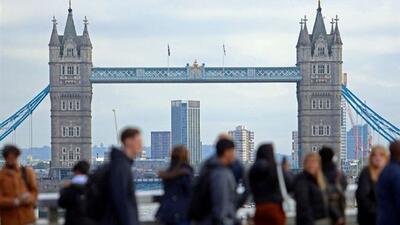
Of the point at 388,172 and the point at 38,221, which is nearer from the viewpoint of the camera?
the point at 388,172

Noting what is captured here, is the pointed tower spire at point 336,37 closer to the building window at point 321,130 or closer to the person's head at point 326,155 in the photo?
the building window at point 321,130

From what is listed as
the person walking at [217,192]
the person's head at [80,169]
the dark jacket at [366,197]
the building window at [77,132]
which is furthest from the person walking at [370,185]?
the building window at [77,132]

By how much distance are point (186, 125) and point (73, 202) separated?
178 meters

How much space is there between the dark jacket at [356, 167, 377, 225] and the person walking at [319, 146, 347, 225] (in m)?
0.16

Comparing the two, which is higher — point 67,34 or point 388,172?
point 67,34

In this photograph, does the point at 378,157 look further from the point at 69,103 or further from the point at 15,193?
the point at 69,103

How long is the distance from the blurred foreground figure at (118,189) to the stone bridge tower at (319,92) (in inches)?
3755

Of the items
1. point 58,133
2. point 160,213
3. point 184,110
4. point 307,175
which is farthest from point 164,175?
point 184,110

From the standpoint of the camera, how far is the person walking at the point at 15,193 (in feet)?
37.2

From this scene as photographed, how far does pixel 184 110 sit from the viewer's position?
195 meters

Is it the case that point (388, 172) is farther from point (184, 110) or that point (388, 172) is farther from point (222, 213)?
point (184, 110)

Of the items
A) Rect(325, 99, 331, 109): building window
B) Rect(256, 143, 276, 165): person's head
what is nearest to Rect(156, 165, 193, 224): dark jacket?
Rect(256, 143, 276, 165): person's head

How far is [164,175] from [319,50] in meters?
97.8

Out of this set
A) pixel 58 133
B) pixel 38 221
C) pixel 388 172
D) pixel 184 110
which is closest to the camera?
pixel 388 172
